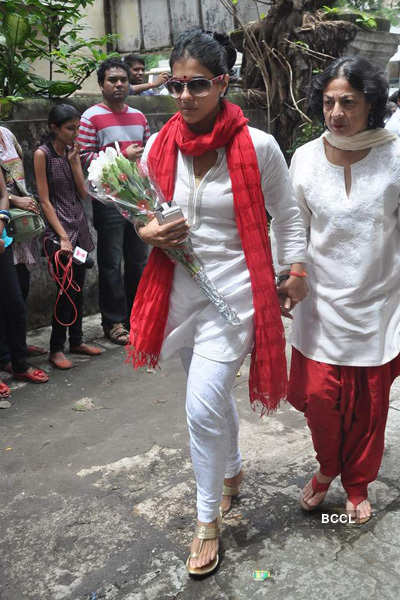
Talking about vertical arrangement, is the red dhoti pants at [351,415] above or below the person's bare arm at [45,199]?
below

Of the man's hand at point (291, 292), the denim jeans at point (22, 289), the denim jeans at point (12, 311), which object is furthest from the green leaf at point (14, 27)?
the man's hand at point (291, 292)

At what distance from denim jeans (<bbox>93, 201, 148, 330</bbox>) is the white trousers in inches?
114

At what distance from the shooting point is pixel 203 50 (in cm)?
224

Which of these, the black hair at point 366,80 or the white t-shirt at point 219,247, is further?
the black hair at point 366,80

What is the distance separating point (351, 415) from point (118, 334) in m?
2.88

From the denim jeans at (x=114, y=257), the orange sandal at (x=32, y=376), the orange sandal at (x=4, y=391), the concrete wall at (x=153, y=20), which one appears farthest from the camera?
the concrete wall at (x=153, y=20)

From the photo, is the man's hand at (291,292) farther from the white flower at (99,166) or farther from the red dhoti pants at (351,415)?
the white flower at (99,166)

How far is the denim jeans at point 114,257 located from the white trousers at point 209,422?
2.89 metres

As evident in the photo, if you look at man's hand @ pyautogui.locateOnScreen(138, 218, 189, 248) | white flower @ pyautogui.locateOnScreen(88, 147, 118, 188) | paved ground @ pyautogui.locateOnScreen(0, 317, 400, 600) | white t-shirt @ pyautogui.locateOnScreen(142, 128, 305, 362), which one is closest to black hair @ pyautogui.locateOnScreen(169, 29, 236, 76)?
white t-shirt @ pyautogui.locateOnScreen(142, 128, 305, 362)

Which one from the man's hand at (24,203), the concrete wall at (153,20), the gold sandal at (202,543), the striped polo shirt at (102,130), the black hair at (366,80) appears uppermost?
the concrete wall at (153,20)

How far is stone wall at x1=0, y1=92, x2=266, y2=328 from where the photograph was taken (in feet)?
16.8

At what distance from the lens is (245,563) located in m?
2.42

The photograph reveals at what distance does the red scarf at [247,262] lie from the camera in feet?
7.52

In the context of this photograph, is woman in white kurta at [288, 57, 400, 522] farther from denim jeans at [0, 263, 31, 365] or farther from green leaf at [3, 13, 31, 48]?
green leaf at [3, 13, 31, 48]
